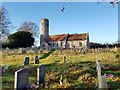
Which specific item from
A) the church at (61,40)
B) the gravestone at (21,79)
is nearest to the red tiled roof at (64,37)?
the church at (61,40)

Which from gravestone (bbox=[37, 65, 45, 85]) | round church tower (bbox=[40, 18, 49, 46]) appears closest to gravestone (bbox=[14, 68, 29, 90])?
gravestone (bbox=[37, 65, 45, 85])

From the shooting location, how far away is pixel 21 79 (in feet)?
28.7

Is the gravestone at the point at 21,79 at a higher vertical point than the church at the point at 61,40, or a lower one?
lower

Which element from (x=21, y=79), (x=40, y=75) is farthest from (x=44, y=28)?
(x=21, y=79)

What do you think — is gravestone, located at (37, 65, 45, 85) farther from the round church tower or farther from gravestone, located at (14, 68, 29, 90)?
the round church tower

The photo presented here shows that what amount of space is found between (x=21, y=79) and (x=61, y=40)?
56.2m

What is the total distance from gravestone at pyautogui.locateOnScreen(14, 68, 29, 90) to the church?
2007 inches

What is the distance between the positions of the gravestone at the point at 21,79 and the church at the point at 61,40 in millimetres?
50975

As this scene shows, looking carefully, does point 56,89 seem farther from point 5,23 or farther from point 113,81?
point 5,23

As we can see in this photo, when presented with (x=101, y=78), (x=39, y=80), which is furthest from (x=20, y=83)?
(x=101, y=78)

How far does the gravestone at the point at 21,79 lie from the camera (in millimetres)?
8523

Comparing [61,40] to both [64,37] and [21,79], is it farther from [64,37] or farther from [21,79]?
[21,79]

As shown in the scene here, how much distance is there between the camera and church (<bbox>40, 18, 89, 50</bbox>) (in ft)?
203

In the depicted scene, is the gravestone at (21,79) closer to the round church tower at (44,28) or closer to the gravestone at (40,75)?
the gravestone at (40,75)
